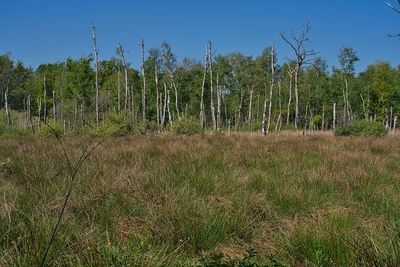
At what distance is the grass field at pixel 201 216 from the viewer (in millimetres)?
2834

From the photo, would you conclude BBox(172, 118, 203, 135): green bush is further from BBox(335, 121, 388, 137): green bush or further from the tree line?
the tree line

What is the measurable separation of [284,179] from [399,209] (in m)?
1.81

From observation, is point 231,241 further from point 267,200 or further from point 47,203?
point 47,203

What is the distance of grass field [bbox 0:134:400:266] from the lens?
9.30 ft

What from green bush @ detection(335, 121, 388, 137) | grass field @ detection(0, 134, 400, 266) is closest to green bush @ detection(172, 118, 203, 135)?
green bush @ detection(335, 121, 388, 137)

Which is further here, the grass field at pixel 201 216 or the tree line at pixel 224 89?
the tree line at pixel 224 89

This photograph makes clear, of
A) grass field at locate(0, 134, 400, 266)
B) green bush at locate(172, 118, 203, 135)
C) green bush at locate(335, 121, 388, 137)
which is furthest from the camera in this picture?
green bush at locate(335, 121, 388, 137)

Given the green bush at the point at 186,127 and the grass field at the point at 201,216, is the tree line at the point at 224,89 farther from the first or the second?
the grass field at the point at 201,216

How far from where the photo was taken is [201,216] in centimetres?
391

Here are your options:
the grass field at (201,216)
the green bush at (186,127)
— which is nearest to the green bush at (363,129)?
the green bush at (186,127)

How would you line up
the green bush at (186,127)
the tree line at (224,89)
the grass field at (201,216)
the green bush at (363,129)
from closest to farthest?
the grass field at (201,216), the green bush at (186,127), the green bush at (363,129), the tree line at (224,89)

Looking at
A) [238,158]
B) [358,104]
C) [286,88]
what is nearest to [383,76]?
[358,104]

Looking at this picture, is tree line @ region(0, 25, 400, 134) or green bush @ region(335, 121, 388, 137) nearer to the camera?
green bush @ region(335, 121, 388, 137)

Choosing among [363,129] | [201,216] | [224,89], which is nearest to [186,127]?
[363,129]
